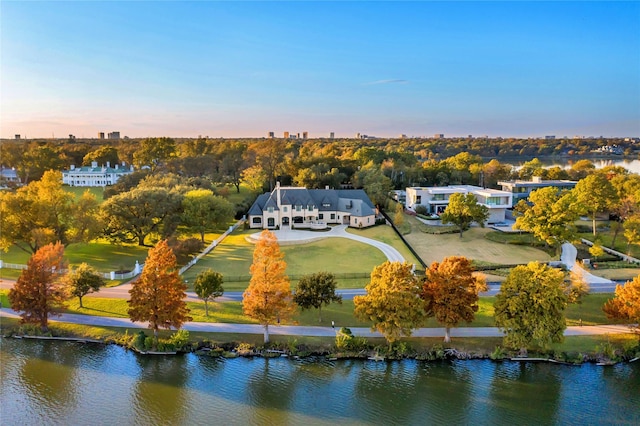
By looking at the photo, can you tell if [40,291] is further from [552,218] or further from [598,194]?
[598,194]

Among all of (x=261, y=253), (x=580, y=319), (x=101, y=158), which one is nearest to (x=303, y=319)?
(x=261, y=253)

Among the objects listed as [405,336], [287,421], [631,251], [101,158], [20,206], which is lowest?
[287,421]

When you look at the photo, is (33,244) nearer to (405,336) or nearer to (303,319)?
(303,319)

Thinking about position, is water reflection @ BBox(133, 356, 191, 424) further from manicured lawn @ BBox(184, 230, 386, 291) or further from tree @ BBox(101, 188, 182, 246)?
tree @ BBox(101, 188, 182, 246)

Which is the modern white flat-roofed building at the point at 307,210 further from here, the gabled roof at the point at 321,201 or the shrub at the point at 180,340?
the shrub at the point at 180,340

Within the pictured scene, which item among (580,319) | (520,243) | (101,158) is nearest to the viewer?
(580,319)

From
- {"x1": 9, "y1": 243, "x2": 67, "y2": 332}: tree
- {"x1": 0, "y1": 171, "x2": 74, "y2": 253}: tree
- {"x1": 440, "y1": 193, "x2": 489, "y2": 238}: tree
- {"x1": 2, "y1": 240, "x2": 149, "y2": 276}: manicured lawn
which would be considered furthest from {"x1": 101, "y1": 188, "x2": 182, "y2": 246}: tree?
{"x1": 440, "y1": 193, "x2": 489, "y2": 238}: tree
